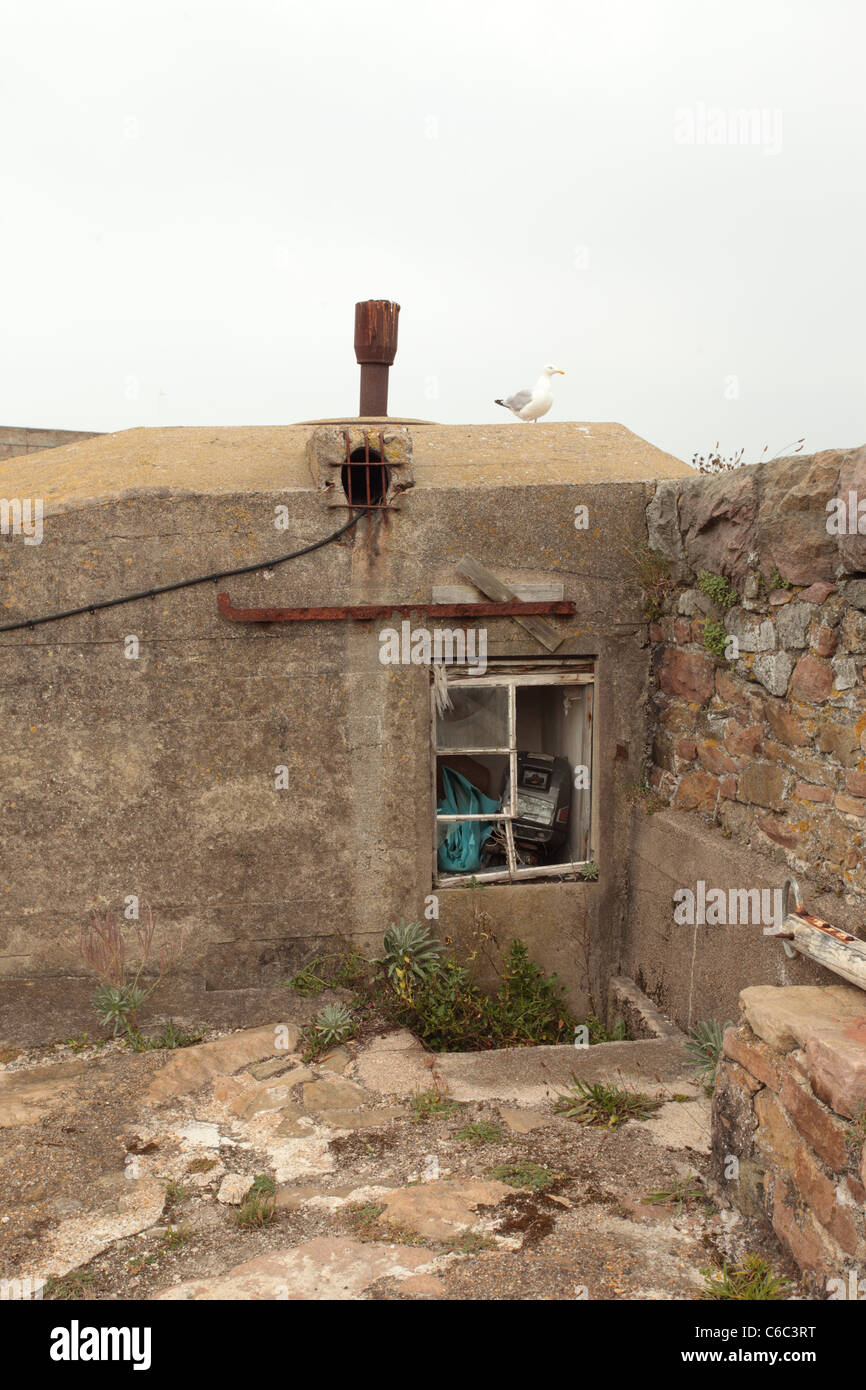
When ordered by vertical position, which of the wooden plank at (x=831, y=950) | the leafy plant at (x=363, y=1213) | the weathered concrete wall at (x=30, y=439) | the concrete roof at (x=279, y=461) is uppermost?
the weathered concrete wall at (x=30, y=439)

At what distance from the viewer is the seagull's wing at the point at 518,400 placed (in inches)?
291

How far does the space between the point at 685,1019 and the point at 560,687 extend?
2231 mm

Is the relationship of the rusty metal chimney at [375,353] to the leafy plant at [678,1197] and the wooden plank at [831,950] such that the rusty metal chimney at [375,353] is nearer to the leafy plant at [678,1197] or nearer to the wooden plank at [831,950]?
the wooden plank at [831,950]

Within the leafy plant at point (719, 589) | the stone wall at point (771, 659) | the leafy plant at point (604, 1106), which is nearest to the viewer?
the stone wall at point (771, 659)

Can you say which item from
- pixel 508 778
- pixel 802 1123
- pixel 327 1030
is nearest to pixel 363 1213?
pixel 802 1123

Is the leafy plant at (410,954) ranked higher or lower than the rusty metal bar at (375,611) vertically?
lower

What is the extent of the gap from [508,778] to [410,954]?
4.27 ft

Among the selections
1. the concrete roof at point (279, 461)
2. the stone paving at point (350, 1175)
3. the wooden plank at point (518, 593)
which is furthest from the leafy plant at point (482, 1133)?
the concrete roof at point (279, 461)

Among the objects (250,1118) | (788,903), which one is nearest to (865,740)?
(788,903)

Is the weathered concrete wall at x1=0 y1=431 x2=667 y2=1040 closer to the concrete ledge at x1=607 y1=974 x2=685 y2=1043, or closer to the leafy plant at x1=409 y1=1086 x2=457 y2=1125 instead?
the concrete ledge at x1=607 y1=974 x2=685 y2=1043

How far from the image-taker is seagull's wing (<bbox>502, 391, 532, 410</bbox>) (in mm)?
7387

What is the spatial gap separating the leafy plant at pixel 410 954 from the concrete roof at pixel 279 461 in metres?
2.73

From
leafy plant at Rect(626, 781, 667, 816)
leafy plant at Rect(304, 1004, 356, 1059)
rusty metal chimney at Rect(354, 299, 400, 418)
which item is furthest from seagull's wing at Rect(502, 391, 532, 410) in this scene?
leafy plant at Rect(304, 1004, 356, 1059)
